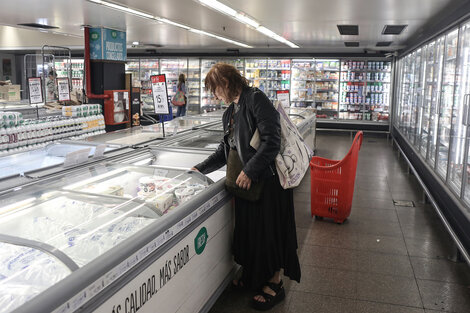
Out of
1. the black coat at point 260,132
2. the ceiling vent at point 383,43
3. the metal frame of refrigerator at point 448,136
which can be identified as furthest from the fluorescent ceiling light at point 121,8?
the ceiling vent at point 383,43

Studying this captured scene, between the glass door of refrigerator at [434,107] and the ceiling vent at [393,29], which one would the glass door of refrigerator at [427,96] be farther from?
the ceiling vent at [393,29]

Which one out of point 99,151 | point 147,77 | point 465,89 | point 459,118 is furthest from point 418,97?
point 147,77

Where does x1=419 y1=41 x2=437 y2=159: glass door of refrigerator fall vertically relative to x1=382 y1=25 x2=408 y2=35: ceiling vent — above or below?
below

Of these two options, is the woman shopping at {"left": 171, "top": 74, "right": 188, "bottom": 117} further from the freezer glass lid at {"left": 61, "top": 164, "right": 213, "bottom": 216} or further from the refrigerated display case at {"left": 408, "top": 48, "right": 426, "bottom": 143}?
the freezer glass lid at {"left": 61, "top": 164, "right": 213, "bottom": 216}

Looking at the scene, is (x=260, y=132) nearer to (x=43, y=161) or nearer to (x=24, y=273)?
(x=24, y=273)

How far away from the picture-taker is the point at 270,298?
10.3 feet

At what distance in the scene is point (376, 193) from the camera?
6.50m

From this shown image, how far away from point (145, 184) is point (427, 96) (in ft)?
Answer: 19.7

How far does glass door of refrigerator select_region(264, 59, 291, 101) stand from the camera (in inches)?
583

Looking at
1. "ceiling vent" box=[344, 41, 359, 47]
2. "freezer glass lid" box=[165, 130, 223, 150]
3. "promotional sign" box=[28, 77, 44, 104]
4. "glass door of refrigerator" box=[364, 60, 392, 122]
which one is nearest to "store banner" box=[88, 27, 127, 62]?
"promotional sign" box=[28, 77, 44, 104]

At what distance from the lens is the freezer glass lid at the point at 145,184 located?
2545 millimetres

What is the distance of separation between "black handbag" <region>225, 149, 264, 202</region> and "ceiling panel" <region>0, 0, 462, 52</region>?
3.60m

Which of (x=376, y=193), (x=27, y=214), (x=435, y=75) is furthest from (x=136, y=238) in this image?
(x=435, y=75)

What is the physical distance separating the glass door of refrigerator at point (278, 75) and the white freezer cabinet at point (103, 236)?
1214 centimetres
